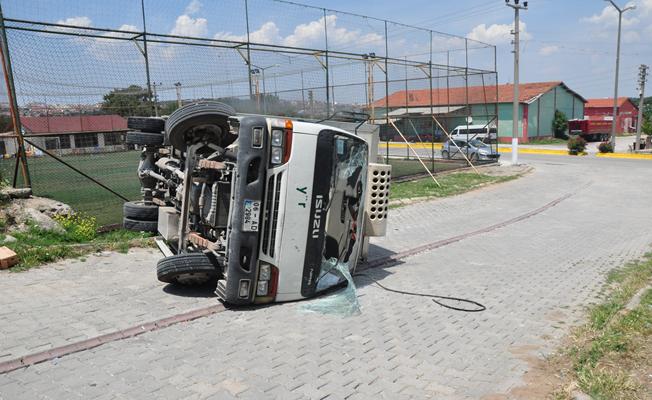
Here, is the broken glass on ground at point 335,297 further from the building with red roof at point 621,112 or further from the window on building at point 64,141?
the building with red roof at point 621,112

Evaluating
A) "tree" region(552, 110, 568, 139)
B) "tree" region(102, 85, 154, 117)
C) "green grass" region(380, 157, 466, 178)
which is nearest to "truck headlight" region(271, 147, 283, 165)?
"tree" region(102, 85, 154, 117)

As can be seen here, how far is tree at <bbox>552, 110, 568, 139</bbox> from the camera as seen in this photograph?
56094mm

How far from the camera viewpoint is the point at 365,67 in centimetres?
1697

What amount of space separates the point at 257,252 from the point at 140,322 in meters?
1.34

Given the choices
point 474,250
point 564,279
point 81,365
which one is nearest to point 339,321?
point 81,365

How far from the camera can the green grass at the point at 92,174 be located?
10177 millimetres

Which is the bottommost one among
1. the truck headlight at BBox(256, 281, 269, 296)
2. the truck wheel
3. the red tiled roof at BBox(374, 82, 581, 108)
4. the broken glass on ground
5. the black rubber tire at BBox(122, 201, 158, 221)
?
the broken glass on ground

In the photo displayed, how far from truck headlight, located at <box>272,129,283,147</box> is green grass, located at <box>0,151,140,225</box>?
5.79 metres

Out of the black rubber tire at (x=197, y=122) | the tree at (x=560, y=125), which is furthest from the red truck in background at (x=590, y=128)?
the black rubber tire at (x=197, y=122)

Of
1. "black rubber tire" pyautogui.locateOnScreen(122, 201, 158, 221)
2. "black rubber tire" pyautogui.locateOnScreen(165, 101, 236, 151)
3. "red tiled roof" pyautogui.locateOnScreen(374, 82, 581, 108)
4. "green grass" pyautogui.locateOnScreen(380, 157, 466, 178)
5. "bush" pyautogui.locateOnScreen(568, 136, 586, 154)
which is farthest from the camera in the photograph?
"bush" pyautogui.locateOnScreen(568, 136, 586, 154)

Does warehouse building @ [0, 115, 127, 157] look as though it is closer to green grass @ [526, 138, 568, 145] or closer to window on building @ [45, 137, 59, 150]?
window on building @ [45, 137, 59, 150]

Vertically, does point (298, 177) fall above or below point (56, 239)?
above

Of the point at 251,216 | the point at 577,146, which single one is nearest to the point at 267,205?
the point at 251,216

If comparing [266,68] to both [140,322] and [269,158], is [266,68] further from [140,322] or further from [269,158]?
[140,322]
